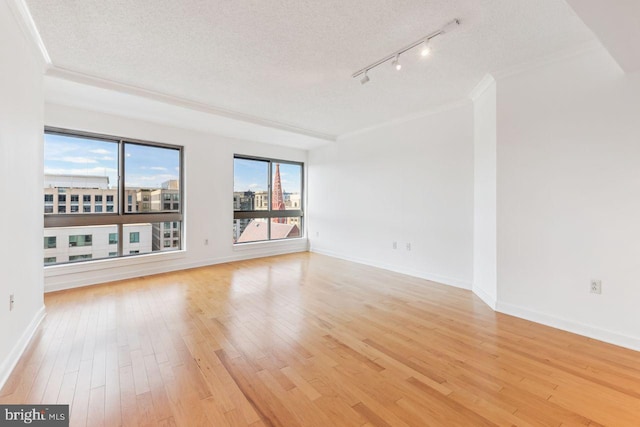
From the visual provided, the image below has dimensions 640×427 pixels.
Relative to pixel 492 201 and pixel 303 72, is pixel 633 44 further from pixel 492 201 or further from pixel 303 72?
pixel 303 72

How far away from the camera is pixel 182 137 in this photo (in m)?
4.81

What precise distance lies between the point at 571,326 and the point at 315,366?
245cm

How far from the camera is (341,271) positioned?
15.6 ft

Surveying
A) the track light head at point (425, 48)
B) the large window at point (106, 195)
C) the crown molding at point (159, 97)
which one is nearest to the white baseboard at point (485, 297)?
the track light head at point (425, 48)

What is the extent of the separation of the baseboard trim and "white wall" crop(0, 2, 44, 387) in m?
1.25

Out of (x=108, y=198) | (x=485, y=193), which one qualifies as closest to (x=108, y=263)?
(x=108, y=198)

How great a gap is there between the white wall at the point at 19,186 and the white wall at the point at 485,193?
4.28m

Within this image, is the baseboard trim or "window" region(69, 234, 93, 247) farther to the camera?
"window" region(69, 234, 93, 247)

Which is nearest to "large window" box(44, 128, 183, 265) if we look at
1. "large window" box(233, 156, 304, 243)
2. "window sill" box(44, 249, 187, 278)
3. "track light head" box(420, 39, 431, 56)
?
"window sill" box(44, 249, 187, 278)

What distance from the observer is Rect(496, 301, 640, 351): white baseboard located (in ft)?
7.43

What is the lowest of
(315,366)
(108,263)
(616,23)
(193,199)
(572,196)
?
(315,366)

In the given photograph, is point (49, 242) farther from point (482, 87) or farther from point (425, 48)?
point (482, 87)

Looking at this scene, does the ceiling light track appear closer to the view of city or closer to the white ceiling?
the white ceiling

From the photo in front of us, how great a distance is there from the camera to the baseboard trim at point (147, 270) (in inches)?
145
